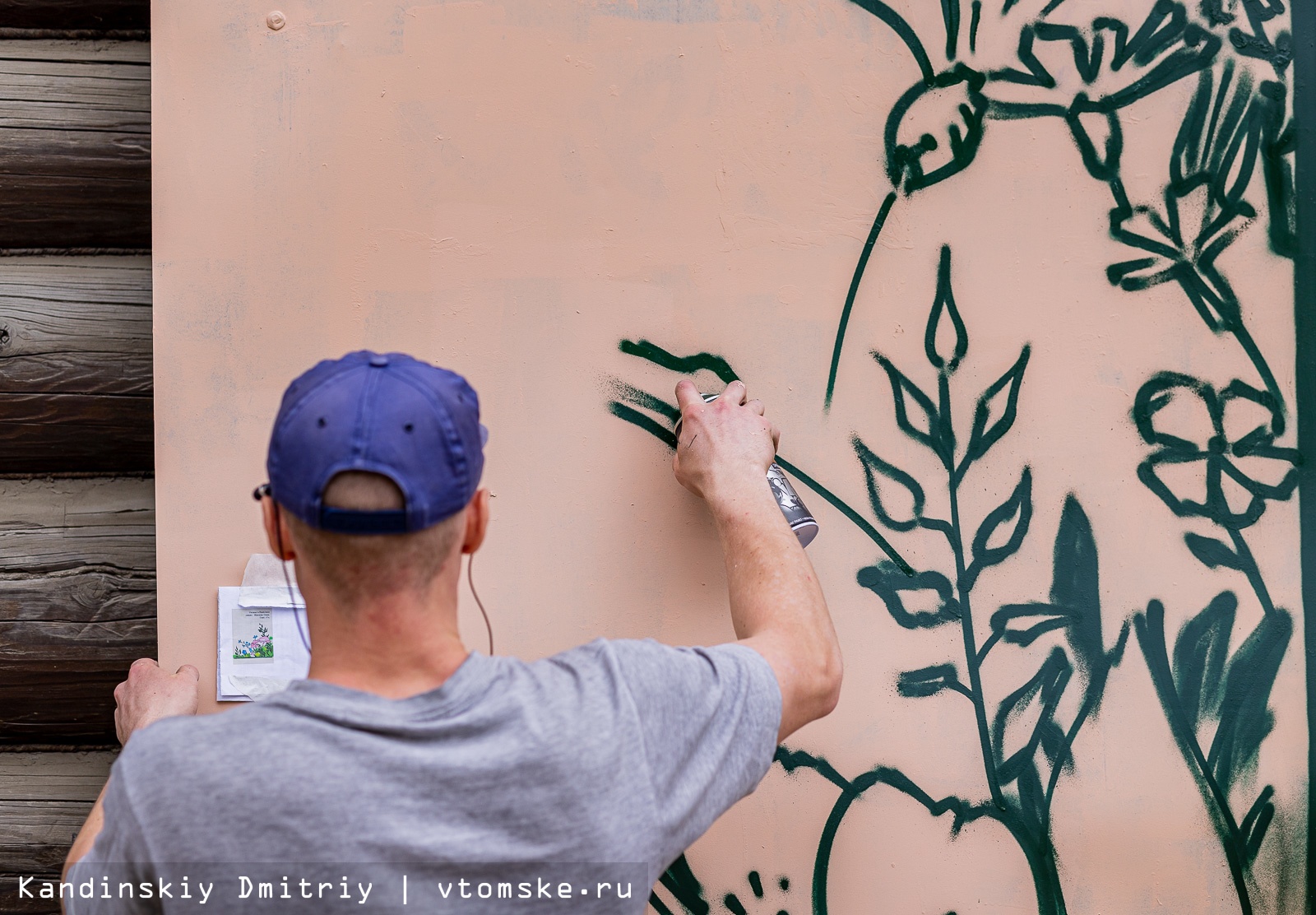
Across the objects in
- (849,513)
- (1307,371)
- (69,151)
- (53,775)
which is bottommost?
(53,775)

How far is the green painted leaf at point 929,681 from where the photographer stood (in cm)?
180

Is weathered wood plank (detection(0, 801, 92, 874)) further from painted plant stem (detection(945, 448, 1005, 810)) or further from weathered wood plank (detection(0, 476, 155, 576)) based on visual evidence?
painted plant stem (detection(945, 448, 1005, 810))

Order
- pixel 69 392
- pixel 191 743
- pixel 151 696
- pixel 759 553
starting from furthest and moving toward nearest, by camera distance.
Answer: pixel 69 392 < pixel 151 696 < pixel 759 553 < pixel 191 743

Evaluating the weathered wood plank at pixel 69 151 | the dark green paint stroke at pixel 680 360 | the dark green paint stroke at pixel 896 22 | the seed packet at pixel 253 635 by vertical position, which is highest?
the dark green paint stroke at pixel 896 22

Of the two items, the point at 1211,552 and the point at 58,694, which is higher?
the point at 1211,552

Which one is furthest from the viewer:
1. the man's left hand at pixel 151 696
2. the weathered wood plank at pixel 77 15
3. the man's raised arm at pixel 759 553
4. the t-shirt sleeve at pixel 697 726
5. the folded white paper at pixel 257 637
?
the weathered wood plank at pixel 77 15

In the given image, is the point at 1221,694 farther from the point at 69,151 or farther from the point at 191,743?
the point at 69,151

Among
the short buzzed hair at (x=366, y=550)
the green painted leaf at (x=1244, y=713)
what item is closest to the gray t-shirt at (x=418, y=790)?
the short buzzed hair at (x=366, y=550)

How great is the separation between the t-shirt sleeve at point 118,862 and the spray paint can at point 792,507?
1.04m

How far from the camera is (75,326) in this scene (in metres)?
1.93

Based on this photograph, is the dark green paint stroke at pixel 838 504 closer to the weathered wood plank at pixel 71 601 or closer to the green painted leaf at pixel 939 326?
the green painted leaf at pixel 939 326

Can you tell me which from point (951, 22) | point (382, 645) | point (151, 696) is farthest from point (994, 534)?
point (151, 696)

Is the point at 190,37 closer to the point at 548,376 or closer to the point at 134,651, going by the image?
the point at 548,376

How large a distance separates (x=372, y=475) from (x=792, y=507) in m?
0.82
